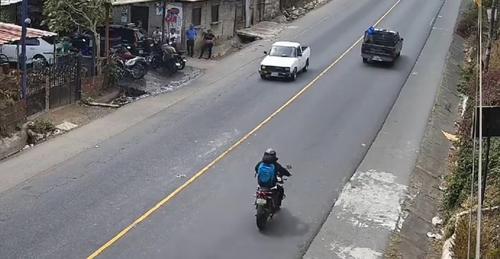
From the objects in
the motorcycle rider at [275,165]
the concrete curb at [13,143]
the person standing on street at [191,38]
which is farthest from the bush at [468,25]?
the motorcycle rider at [275,165]

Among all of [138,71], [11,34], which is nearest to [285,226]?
[11,34]

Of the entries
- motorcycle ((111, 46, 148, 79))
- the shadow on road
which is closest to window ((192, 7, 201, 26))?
motorcycle ((111, 46, 148, 79))

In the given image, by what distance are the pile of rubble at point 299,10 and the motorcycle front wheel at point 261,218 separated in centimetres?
3382

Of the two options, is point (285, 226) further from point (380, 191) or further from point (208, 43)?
point (208, 43)

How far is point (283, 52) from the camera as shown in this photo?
31.2 metres

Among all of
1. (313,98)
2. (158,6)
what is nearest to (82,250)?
(313,98)

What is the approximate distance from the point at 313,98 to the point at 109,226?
550 inches

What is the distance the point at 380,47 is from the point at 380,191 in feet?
56.3

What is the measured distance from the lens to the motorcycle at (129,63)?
1077 inches

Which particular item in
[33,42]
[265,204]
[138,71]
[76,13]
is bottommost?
[265,204]

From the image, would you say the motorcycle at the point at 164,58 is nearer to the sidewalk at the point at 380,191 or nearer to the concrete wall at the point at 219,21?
the concrete wall at the point at 219,21

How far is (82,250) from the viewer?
13.1 metres

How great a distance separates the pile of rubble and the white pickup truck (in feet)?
52.3

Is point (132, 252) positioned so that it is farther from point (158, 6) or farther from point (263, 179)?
point (158, 6)
